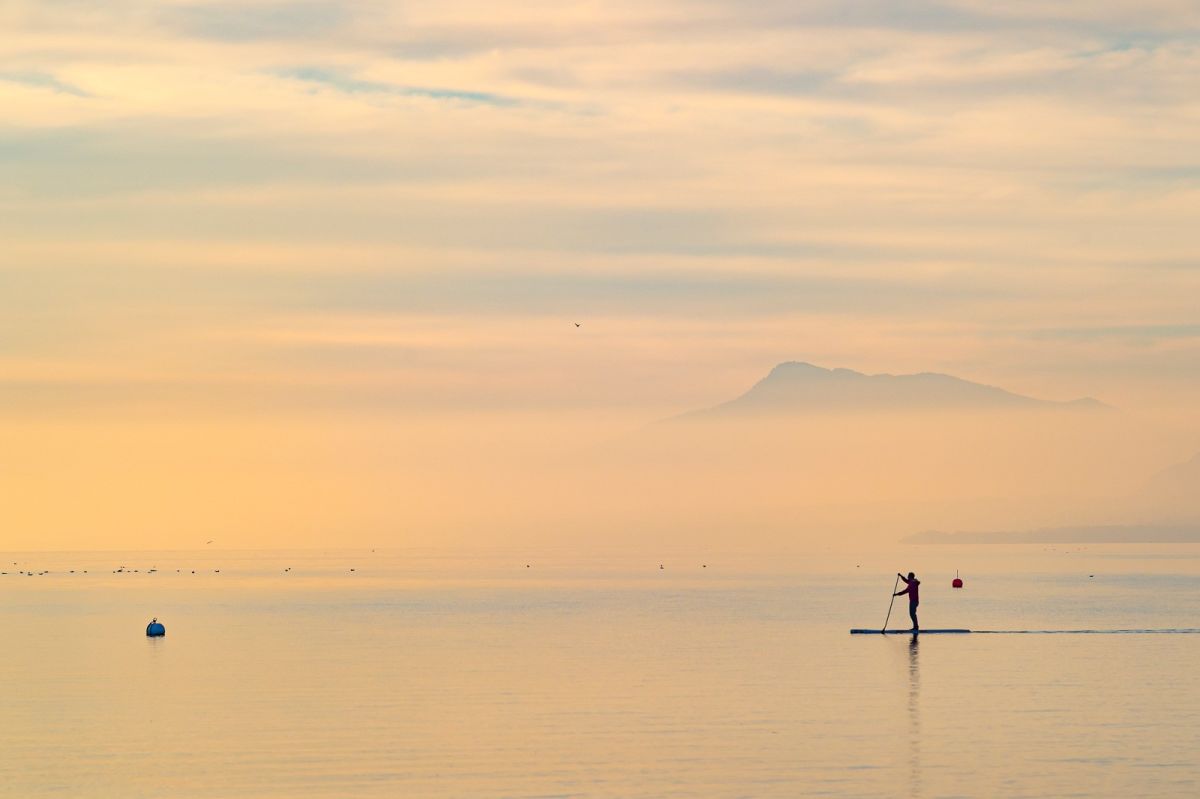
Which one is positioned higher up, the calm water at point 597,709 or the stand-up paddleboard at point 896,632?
the stand-up paddleboard at point 896,632

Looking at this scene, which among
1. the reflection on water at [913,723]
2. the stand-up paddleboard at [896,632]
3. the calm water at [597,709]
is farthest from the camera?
the stand-up paddleboard at [896,632]

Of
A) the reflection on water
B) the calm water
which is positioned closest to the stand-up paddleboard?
the calm water

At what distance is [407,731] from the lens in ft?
128

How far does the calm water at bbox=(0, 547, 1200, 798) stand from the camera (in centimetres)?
3231

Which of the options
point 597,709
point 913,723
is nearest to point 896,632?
point 597,709

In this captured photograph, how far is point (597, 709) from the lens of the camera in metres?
43.1

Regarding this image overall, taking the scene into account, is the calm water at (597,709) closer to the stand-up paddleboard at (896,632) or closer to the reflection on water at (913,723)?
the reflection on water at (913,723)

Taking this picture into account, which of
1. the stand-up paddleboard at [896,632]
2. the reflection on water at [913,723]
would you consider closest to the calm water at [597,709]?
the reflection on water at [913,723]

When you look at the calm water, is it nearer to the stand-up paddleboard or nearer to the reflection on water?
the reflection on water

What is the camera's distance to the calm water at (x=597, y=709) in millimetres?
32312

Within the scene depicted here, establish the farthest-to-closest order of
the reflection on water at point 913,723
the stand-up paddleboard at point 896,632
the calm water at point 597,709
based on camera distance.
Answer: the stand-up paddleboard at point 896,632 < the calm water at point 597,709 < the reflection on water at point 913,723

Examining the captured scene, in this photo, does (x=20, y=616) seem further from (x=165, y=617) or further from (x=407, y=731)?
(x=407, y=731)

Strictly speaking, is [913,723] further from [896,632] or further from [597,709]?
[896,632]

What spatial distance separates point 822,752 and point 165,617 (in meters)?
66.7
